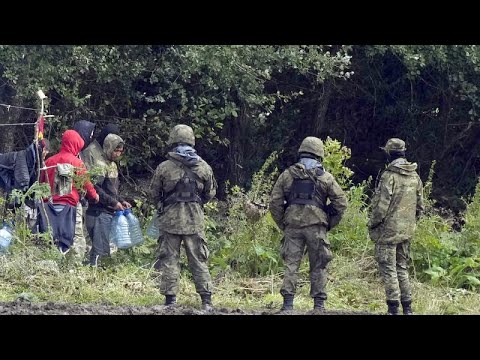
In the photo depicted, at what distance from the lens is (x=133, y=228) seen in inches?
614

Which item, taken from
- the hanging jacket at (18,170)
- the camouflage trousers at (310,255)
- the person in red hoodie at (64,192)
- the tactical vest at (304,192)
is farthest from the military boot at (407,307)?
the hanging jacket at (18,170)

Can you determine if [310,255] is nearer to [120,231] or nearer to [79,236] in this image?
[120,231]

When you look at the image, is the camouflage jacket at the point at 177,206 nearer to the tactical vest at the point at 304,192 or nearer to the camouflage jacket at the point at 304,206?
the camouflage jacket at the point at 304,206

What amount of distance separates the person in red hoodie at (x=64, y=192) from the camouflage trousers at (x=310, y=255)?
118 inches

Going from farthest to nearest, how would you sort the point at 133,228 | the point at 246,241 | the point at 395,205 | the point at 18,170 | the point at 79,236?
the point at 246,241 → the point at 133,228 → the point at 79,236 → the point at 18,170 → the point at 395,205

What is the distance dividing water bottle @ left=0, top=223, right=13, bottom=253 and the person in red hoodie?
0.53 meters

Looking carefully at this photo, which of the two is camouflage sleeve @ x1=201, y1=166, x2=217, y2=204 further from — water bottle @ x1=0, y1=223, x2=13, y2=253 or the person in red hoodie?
water bottle @ x1=0, y1=223, x2=13, y2=253

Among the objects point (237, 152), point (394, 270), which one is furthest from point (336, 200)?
point (237, 152)

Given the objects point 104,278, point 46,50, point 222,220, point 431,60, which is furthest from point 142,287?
point 431,60

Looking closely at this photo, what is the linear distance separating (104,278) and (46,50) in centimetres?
414

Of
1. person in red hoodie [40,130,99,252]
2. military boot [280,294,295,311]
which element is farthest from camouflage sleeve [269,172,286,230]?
person in red hoodie [40,130,99,252]

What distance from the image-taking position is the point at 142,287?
14.6 metres

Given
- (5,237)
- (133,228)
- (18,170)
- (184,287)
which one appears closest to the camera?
(184,287)

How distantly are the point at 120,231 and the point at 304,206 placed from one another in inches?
120
